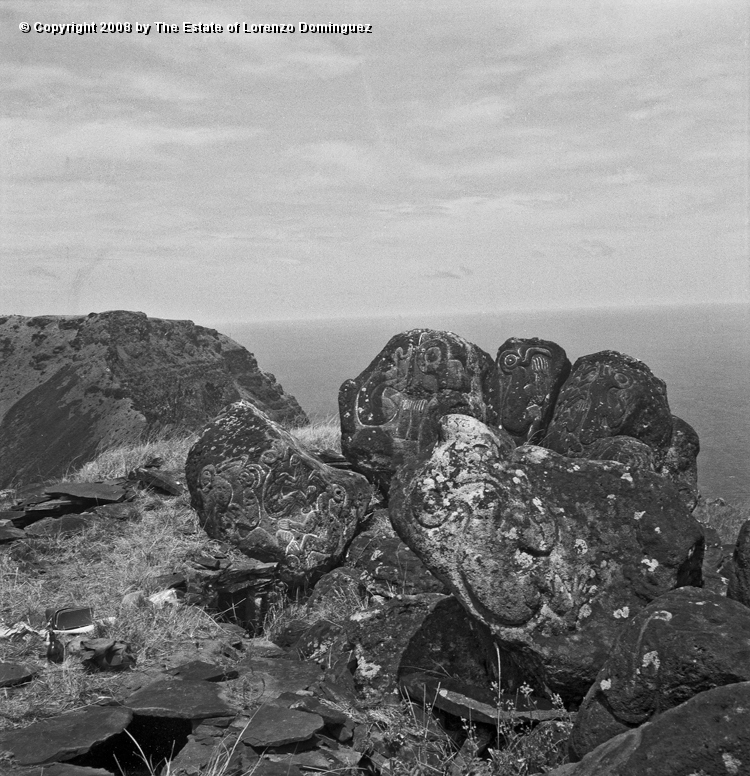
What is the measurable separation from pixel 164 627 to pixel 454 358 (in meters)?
5.01

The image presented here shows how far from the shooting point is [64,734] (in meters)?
4.26

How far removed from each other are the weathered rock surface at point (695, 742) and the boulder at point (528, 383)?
21.4ft

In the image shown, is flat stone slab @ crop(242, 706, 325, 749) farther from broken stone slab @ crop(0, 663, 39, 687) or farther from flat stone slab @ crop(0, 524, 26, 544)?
flat stone slab @ crop(0, 524, 26, 544)

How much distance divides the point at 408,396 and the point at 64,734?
613 cm

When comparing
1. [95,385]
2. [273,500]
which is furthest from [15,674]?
[95,385]

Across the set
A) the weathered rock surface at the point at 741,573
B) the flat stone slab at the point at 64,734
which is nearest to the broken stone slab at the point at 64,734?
the flat stone slab at the point at 64,734

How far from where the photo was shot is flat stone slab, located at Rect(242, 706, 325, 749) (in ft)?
13.8

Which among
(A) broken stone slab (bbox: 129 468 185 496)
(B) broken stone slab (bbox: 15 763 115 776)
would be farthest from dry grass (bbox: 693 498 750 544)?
(B) broken stone slab (bbox: 15 763 115 776)

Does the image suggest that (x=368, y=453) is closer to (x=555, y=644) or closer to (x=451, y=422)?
(x=451, y=422)

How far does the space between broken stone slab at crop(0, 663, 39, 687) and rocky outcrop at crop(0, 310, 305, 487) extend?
23.0 ft

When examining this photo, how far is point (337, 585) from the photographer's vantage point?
745cm

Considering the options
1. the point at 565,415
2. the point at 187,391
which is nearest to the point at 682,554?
the point at 565,415

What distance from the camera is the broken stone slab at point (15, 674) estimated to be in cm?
508

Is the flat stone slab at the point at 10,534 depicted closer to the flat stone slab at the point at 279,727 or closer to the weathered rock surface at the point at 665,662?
the flat stone slab at the point at 279,727
